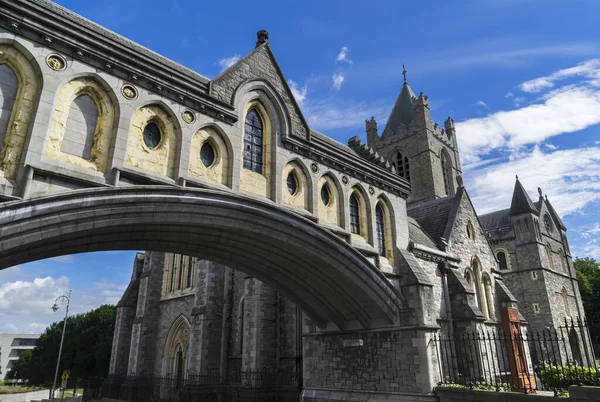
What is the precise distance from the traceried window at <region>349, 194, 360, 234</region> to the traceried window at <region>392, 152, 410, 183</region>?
100.0 ft

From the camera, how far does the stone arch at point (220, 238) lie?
6676 mm

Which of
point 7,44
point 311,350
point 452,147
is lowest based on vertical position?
point 311,350

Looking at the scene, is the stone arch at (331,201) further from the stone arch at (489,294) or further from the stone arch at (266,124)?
the stone arch at (489,294)

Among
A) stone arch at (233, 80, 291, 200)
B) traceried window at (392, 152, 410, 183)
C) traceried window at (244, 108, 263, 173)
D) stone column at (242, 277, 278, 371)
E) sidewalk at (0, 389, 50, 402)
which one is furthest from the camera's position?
traceried window at (392, 152, 410, 183)

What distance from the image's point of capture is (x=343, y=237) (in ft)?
39.4

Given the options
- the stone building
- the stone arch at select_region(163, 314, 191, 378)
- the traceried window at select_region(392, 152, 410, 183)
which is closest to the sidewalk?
the stone arch at select_region(163, 314, 191, 378)

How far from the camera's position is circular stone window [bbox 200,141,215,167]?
9.27 m

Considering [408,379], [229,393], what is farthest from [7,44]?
[229,393]

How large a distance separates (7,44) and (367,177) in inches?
386

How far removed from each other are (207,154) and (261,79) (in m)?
2.75

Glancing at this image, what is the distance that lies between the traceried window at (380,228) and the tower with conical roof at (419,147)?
87.5ft

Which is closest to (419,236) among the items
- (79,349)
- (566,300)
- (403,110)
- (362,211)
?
(362,211)

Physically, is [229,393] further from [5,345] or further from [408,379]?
[5,345]

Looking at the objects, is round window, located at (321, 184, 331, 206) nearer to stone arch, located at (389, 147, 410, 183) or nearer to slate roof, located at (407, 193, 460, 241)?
slate roof, located at (407, 193, 460, 241)
